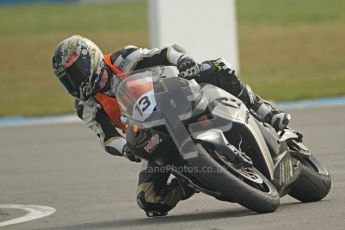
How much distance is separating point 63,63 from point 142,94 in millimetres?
856

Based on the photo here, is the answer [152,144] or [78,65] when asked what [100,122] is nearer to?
[78,65]

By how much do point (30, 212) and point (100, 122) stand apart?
135 cm

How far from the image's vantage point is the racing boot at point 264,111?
8.42 m

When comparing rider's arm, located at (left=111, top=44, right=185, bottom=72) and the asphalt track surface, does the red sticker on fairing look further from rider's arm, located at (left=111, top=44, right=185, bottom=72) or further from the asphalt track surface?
rider's arm, located at (left=111, top=44, right=185, bottom=72)

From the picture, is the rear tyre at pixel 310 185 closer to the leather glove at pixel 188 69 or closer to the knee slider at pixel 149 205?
the knee slider at pixel 149 205

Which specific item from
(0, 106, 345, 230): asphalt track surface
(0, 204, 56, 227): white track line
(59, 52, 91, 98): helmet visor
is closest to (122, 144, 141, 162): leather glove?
(0, 106, 345, 230): asphalt track surface

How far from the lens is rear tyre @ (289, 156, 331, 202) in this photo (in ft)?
28.0

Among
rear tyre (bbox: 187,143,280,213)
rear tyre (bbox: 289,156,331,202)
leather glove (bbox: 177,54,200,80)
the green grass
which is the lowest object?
the green grass

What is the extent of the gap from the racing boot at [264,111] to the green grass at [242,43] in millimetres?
10846

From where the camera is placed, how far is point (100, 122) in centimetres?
851

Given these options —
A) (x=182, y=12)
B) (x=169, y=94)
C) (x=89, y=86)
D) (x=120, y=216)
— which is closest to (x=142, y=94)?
(x=169, y=94)

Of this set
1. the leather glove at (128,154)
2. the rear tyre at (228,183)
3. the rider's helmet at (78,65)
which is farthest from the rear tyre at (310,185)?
the rider's helmet at (78,65)

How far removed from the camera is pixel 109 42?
3359 centimetres

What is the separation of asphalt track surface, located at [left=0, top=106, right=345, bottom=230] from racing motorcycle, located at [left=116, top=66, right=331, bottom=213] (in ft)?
0.79
